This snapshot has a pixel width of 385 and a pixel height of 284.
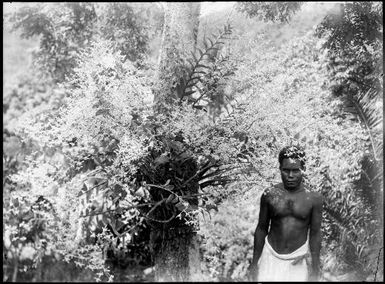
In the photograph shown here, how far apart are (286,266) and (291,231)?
0.24 metres

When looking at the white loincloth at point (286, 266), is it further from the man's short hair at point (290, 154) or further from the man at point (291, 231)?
the man's short hair at point (290, 154)

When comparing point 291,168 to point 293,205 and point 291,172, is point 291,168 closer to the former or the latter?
point 291,172

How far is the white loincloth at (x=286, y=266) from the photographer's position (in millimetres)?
3555

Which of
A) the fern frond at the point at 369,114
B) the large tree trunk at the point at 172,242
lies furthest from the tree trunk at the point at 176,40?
the fern frond at the point at 369,114

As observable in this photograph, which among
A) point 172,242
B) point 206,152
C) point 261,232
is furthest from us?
point 172,242

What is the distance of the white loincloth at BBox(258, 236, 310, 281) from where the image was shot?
3555 mm

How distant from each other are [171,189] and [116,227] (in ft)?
2.50

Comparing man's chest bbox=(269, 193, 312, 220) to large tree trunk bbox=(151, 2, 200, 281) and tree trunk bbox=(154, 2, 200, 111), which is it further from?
tree trunk bbox=(154, 2, 200, 111)

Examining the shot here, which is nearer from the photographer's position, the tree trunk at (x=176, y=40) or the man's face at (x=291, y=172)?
the man's face at (x=291, y=172)

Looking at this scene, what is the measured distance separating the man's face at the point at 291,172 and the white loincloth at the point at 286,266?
1.39 feet

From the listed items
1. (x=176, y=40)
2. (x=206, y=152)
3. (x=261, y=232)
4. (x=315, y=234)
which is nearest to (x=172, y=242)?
(x=206, y=152)

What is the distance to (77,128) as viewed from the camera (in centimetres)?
434

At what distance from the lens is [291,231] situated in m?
3.64

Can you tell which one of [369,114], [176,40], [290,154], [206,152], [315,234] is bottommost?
[315,234]
